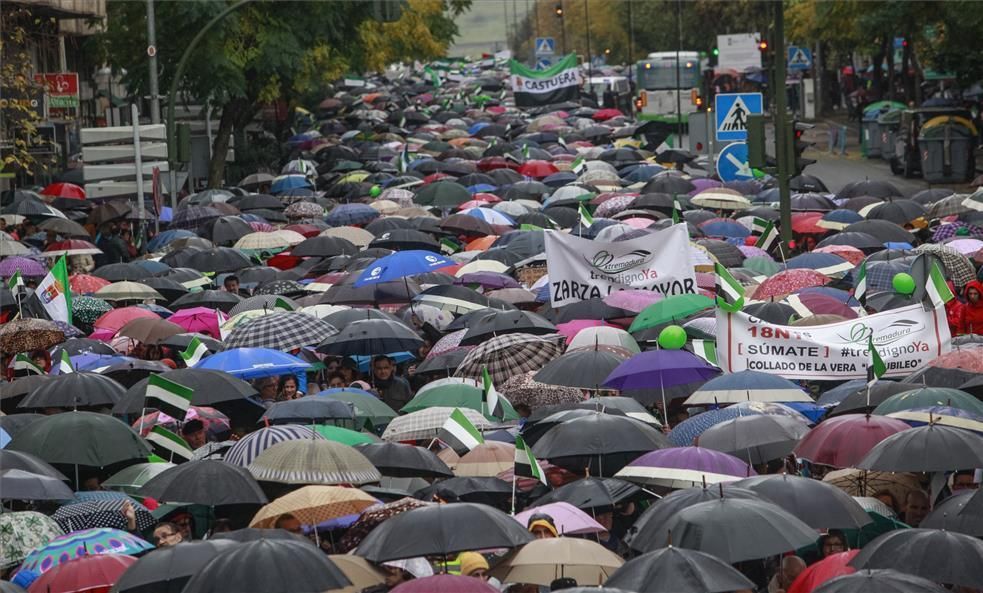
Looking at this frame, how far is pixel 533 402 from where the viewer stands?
14617 mm

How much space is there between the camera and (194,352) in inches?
632

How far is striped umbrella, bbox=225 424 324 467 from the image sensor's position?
39.1 ft

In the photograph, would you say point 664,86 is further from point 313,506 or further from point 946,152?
point 313,506

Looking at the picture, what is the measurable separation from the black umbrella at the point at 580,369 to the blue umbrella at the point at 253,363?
81.4 inches

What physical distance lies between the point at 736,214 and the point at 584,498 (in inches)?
683

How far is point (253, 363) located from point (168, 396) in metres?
2.30

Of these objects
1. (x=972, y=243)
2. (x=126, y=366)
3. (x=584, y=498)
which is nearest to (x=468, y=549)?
(x=584, y=498)

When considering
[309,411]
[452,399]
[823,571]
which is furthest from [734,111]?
[823,571]

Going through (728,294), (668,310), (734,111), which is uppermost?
(734,111)

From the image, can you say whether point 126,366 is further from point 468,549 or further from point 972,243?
point 972,243

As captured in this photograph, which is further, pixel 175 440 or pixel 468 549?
pixel 175 440

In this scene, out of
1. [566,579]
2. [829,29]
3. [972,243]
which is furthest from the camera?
[829,29]

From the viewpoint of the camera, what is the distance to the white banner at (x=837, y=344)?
14312 millimetres

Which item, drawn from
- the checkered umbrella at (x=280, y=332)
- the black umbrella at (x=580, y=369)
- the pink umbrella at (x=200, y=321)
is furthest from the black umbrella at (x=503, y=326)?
the pink umbrella at (x=200, y=321)
